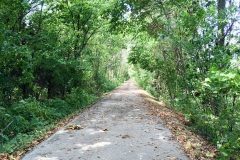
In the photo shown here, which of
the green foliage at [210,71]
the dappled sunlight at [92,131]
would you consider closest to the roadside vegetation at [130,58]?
the green foliage at [210,71]

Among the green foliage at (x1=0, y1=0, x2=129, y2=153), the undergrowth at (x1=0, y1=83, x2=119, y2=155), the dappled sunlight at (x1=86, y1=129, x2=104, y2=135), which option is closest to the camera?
the undergrowth at (x1=0, y1=83, x2=119, y2=155)

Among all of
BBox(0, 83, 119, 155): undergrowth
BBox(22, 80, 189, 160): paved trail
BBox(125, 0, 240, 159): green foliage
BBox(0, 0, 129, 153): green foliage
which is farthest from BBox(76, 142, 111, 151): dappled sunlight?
BBox(125, 0, 240, 159): green foliage

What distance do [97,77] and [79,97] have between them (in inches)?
347

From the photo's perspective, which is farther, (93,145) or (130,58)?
(130,58)

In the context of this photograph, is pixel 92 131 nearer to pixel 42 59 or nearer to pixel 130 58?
pixel 42 59

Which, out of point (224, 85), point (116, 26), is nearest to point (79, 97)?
point (116, 26)

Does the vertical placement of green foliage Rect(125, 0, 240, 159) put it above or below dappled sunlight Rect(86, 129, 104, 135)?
above

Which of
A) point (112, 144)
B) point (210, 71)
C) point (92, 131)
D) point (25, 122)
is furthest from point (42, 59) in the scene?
point (210, 71)

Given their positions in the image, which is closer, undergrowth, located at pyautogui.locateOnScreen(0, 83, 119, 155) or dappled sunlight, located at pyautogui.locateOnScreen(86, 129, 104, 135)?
undergrowth, located at pyautogui.locateOnScreen(0, 83, 119, 155)

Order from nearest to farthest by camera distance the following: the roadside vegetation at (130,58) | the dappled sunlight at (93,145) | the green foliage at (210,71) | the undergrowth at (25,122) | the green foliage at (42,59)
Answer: the green foliage at (210,71)
the roadside vegetation at (130,58)
the dappled sunlight at (93,145)
the undergrowth at (25,122)
the green foliage at (42,59)

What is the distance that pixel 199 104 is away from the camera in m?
7.04

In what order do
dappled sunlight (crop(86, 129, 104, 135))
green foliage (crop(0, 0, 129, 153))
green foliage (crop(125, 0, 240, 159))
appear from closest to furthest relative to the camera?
green foliage (crop(125, 0, 240, 159)) < dappled sunlight (crop(86, 129, 104, 135)) < green foliage (crop(0, 0, 129, 153))

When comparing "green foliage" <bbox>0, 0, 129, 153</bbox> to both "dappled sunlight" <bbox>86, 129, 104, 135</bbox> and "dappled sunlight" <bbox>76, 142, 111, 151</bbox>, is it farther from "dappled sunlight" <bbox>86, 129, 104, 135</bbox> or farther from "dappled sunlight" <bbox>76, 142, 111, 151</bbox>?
"dappled sunlight" <bbox>76, 142, 111, 151</bbox>

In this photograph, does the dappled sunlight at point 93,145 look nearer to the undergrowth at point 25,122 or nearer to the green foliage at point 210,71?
the undergrowth at point 25,122
